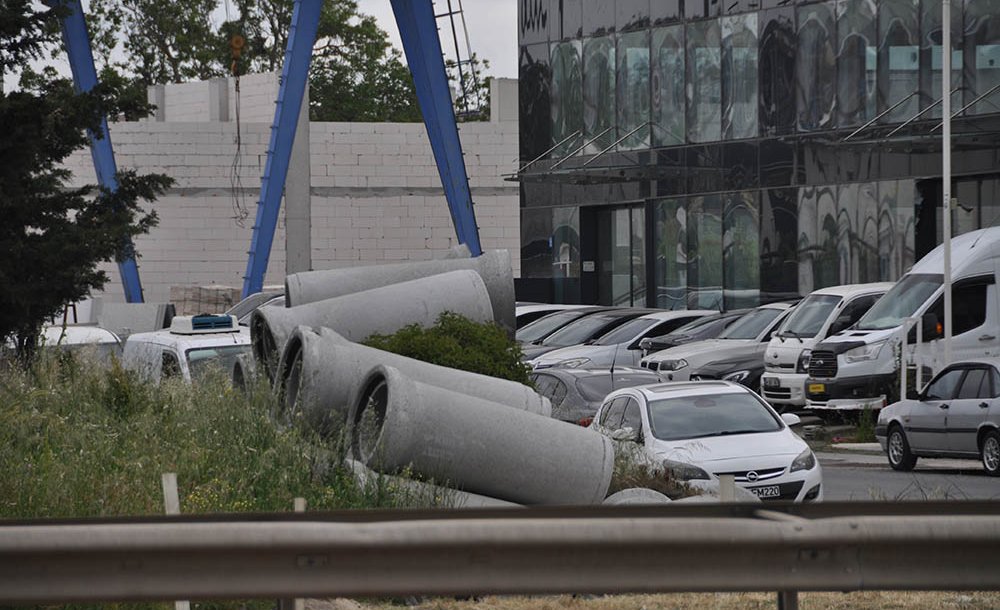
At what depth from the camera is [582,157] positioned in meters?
42.0

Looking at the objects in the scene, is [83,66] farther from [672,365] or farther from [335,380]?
[335,380]

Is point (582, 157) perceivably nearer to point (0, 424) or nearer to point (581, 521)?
point (0, 424)

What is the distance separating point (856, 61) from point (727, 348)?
1149 centimetres

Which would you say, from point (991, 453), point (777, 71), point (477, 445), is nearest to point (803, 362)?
point (991, 453)

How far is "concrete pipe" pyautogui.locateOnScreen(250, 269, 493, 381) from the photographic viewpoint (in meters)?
14.2

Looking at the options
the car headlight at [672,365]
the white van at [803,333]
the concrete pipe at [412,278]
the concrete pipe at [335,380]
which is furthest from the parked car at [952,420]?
the concrete pipe at [335,380]

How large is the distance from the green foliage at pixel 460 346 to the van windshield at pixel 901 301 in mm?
10223

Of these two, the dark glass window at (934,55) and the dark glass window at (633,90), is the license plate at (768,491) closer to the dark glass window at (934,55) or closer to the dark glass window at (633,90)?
the dark glass window at (934,55)

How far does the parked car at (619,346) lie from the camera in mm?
24922

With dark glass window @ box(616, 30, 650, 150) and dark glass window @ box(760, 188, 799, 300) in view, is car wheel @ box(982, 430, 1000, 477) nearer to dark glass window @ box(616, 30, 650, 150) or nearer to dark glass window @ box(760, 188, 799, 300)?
dark glass window @ box(760, 188, 799, 300)

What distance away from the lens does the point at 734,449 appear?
572 inches

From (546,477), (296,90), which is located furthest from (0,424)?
(296,90)

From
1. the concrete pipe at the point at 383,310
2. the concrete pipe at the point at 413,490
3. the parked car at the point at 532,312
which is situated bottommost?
the parked car at the point at 532,312

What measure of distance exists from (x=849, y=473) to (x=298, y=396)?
953cm
